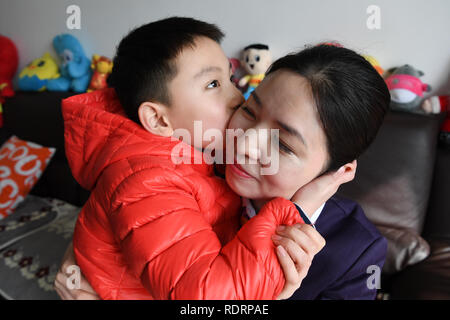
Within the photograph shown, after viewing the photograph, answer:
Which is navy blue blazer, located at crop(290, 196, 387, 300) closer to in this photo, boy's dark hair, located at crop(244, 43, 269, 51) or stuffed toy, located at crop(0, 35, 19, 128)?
boy's dark hair, located at crop(244, 43, 269, 51)

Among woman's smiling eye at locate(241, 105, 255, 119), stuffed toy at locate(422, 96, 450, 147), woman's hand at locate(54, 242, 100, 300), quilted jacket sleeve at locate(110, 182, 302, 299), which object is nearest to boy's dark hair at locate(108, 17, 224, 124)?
woman's smiling eye at locate(241, 105, 255, 119)

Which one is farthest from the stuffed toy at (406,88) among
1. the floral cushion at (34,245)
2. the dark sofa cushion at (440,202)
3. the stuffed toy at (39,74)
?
the stuffed toy at (39,74)

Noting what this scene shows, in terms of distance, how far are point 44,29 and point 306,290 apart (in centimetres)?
269

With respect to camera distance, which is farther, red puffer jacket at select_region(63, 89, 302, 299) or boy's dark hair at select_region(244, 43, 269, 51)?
boy's dark hair at select_region(244, 43, 269, 51)

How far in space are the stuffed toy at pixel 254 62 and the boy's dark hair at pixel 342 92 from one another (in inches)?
42.4

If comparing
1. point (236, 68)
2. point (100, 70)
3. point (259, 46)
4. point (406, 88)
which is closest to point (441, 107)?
point (406, 88)

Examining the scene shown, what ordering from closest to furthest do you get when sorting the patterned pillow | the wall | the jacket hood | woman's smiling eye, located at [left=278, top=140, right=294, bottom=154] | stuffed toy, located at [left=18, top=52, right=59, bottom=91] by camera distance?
1. woman's smiling eye, located at [left=278, top=140, right=294, bottom=154]
2. the jacket hood
3. the wall
4. the patterned pillow
5. stuffed toy, located at [left=18, top=52, right=59, bottom=91]

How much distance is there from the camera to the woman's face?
2.21 ft

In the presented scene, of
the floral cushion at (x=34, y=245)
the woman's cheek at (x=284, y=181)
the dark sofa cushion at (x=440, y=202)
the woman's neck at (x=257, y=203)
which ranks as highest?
the woman's cheek at (x=284, y=181)

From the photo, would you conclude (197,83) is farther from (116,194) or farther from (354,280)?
(354,280)

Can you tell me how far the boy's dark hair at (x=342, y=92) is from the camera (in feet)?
2.19

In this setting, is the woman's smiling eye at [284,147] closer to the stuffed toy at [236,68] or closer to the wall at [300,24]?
the wall at [300,24]

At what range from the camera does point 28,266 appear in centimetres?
155

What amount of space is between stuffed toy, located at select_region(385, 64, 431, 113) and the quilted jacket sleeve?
1.20 m
